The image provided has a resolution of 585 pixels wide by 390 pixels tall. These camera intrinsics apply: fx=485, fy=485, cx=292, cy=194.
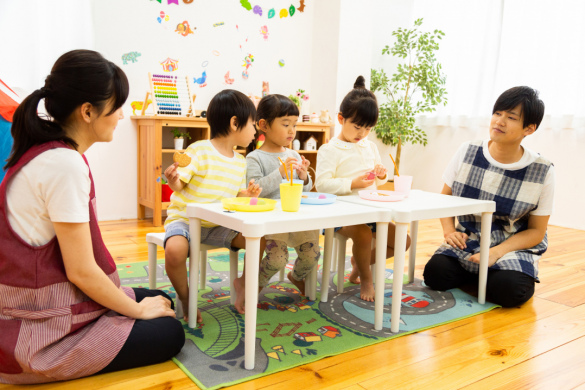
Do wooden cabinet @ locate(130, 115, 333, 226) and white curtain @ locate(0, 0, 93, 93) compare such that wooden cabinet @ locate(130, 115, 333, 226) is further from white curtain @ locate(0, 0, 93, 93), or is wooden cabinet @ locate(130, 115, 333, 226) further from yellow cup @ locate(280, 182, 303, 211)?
yellow cup @ locate(280, 182, 303, 211)

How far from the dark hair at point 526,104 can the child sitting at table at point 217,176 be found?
1.06m

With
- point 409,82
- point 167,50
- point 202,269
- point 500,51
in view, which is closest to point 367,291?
point 202,269

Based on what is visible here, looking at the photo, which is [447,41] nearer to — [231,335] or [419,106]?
[419,106]

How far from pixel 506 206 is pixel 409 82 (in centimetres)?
256

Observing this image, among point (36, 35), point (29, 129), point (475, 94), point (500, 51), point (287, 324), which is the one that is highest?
point (500, 51)

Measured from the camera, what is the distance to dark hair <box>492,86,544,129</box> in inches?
77.4

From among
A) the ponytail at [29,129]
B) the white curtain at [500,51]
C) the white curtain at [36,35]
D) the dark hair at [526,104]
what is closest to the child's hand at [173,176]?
the ponytail at [29,129]

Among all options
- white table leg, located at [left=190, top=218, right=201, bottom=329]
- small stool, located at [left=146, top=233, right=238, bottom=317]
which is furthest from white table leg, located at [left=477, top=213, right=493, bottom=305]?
white table leg, located at [left=190, top=218, right=201, bottom=329]

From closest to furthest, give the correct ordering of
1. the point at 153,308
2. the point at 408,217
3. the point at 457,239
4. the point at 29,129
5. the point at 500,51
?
the point at 29,129 < the point at 153,308 < the point at 408,217 < the point at 457,239 < the point at 500,51

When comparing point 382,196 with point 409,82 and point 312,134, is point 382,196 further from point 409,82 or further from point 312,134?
point 409,82

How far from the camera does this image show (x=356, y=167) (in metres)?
2.14

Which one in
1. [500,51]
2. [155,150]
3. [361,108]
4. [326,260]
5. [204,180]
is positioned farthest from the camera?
[500,51]

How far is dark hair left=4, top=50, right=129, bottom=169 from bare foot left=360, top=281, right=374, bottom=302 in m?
1.25

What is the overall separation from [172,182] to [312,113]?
2.85 metres
